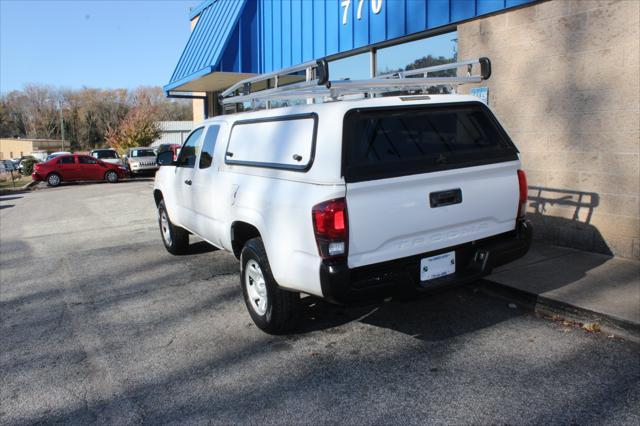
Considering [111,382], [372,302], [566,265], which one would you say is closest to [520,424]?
[372,302]

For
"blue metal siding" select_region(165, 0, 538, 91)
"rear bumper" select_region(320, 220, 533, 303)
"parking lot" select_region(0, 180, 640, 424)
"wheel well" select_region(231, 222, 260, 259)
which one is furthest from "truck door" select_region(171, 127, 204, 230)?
"blue metal siding" select_region(165, 0, 538, 91)

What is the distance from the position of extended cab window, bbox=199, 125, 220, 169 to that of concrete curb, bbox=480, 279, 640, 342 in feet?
10.5

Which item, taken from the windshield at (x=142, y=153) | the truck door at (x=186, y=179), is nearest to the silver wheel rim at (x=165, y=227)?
the truck door at (x=186, y=179)

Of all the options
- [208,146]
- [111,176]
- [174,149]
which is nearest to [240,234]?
[208,146]

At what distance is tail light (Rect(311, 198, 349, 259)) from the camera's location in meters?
3.56

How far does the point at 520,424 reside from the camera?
10.0ft

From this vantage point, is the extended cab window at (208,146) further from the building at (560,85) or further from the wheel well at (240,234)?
the building at (560,85)

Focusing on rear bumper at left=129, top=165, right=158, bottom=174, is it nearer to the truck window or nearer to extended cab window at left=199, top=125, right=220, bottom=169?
extended cab window at left=199, top=125, right=220, bottom=169

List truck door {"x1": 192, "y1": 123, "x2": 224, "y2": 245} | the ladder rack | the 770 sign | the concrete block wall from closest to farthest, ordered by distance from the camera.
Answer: the ladder rack < truck door {"x1": 192, "y1": 123, "x2": 224, "y2": 245} < the concrete block wall < the 770 sign

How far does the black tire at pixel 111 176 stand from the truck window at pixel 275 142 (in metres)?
23.2

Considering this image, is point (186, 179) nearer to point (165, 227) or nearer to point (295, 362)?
point (165, 227)

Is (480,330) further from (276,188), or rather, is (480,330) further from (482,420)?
(276,188)

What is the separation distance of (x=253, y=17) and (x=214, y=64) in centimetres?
188

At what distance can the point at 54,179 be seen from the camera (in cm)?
2528
